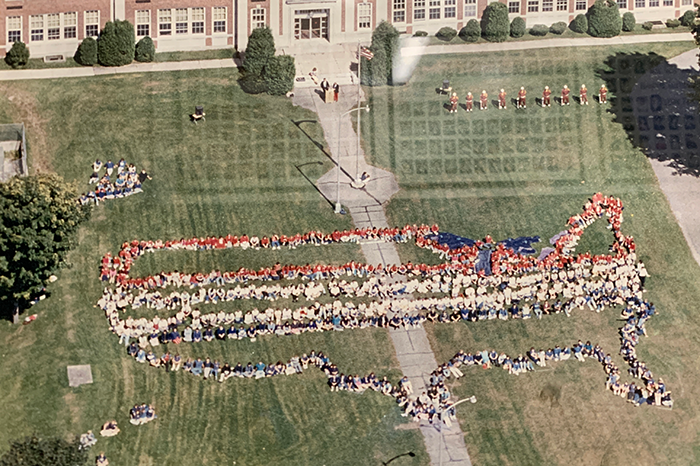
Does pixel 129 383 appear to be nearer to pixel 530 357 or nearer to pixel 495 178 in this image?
pixel 530 357

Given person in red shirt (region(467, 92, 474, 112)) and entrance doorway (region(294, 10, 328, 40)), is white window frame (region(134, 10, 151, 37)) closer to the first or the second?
entrance doorway (region(294, 10, 328, 40))

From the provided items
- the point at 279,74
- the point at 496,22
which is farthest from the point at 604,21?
the point at 279,74

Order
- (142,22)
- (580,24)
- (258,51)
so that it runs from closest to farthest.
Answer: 1. (258,51)
2. (142,22)
3. (580,24)

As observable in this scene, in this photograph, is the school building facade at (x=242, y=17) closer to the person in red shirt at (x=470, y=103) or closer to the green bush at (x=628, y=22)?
the green bush at (x=628, y=22)

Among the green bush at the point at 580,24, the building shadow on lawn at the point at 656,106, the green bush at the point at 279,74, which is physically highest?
the green bush at the point at 580,24

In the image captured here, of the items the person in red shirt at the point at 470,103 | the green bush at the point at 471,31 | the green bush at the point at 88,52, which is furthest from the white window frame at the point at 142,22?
the person in red shirt at the point at 470,103

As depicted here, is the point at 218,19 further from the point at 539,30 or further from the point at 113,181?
the point at 539,30
